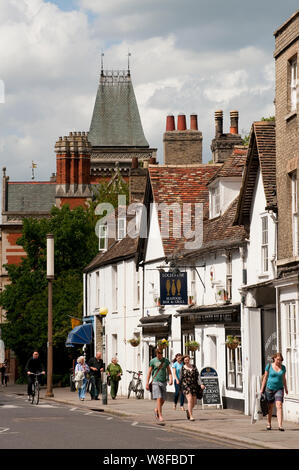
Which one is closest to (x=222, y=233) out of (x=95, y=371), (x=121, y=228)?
(x=95, y=371)

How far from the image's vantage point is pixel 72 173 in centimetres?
9088

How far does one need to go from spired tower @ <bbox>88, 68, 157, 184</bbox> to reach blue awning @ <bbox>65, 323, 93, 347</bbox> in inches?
2355

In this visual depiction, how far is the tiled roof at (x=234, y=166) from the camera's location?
3378 centimetres

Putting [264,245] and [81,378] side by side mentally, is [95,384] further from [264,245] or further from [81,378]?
[264,245]

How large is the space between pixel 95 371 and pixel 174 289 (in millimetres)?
5481

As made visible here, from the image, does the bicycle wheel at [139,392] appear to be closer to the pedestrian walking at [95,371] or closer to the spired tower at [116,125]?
the pedestrian walking at [95,371]

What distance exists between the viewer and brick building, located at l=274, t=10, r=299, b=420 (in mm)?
24125

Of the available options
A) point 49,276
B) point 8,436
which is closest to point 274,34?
point 8,436

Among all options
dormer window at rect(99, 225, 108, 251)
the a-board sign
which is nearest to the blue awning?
dormer window at rect(99, 225, 108, 251)

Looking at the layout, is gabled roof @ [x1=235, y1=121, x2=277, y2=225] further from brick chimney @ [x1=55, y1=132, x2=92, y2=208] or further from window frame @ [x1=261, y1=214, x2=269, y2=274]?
brick chimney @ [x1=55, y1=132, x2=92, y2=208]

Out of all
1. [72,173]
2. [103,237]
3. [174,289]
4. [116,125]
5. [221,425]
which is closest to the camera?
[221,425]

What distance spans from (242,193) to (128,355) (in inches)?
710

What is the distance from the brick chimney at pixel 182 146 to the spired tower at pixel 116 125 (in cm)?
6352
